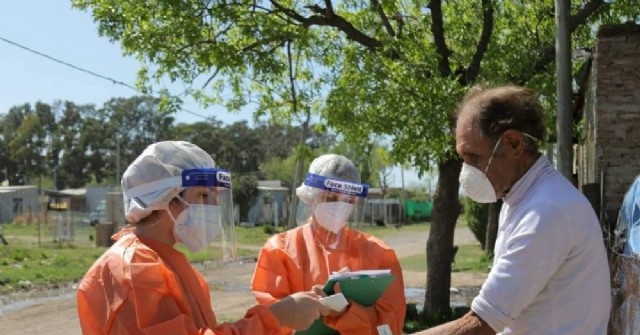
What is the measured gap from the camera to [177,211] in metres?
2.64

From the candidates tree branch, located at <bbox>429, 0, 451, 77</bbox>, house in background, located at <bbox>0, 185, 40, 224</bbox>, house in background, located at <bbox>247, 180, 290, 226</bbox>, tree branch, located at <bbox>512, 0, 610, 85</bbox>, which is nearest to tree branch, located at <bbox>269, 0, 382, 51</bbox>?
tree branch, located at <bbox>429, 0, 451, 77</bbox>

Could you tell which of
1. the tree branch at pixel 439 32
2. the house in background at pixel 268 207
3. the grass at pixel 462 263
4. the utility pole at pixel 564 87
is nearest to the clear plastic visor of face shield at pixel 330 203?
the utility pole at pixel 564 87

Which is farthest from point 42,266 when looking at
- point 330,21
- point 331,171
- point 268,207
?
point 268,207

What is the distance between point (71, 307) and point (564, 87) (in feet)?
34.2

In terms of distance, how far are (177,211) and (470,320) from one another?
1017 mm

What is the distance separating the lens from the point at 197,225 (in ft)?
8.73

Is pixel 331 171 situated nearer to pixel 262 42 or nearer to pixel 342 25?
pixel 262 42

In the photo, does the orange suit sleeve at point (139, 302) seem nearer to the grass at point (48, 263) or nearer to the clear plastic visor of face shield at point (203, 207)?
the clear plastic visor of face shield at point (203, 207)

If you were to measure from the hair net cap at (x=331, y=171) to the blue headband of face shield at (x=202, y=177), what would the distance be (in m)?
1.74

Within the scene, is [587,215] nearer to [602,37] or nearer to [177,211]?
[177,211]

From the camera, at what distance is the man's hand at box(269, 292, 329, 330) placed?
2.66 metres

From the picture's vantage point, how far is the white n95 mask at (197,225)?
2.64 m

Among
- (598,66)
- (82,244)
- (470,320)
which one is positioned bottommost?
(82,244)

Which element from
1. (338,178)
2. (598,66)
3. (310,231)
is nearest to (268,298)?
(310,231)
